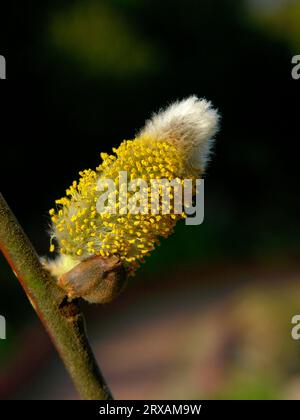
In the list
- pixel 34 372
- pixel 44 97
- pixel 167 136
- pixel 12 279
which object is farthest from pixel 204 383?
pixel 167 136

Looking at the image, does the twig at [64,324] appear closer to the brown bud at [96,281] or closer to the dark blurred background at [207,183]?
the brown bud at [96,281]

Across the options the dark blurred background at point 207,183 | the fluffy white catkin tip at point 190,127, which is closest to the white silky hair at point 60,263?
the fluffy white catkin tip at point 190,127

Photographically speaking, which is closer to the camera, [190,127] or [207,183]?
[190,127]

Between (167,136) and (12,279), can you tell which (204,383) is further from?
(167,136)

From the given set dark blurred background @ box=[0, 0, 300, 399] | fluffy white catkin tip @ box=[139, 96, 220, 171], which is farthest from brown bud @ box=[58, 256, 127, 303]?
dark blurred background @ box=[0, 0, 300, 399]

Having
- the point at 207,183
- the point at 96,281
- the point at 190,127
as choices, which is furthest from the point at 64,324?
the point at 207,183

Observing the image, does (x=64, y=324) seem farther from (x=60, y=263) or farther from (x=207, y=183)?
(x=207, y=183)
